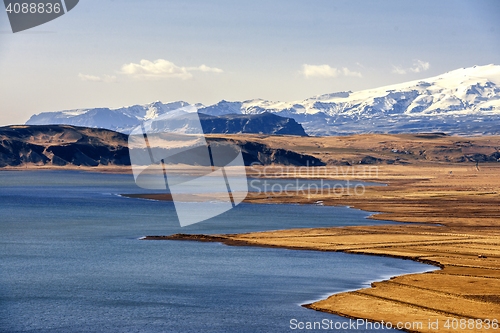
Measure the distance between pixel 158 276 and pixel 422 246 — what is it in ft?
85.0

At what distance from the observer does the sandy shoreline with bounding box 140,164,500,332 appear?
40.8 metres

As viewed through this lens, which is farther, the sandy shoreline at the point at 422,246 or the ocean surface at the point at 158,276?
the sandy shoreline at the point at 422,246

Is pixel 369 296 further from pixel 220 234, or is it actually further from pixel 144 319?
pixel 220 234

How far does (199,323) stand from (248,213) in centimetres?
6036

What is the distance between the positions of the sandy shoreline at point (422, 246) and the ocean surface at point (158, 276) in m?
2.36

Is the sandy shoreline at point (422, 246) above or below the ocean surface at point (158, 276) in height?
below

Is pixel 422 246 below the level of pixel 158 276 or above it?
below

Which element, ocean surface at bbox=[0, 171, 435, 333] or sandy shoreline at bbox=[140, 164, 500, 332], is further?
sandy shoreline at bbox=[140, 164, 500, 332]

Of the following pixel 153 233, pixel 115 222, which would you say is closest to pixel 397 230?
pixel 153 233

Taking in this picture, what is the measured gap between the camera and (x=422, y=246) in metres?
65.4

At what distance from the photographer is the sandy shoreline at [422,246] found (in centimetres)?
4078

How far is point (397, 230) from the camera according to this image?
3046 inches

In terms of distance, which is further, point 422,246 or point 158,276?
point 422,246

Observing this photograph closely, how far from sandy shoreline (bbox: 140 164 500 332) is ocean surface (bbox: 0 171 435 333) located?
236cm
